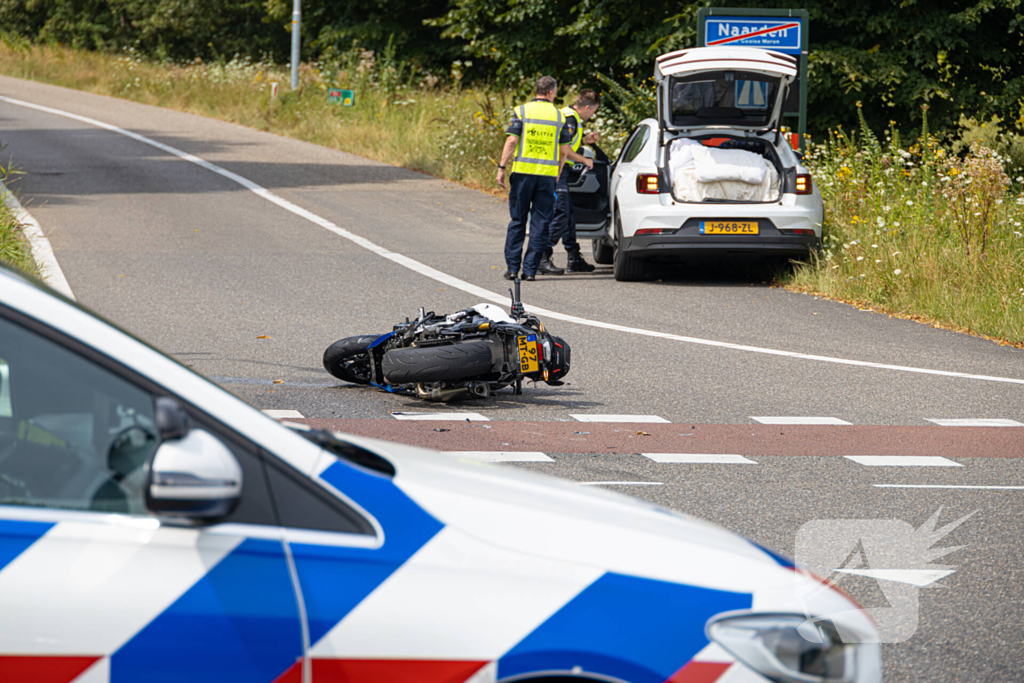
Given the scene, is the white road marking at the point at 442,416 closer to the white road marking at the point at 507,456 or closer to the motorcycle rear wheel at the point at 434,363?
the motorcycle rear wheel at the point at 434,363

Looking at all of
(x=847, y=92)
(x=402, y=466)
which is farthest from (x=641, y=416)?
(x=847, y=92)

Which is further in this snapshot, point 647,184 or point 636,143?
point 636,143

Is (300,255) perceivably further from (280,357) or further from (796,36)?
(796,36)

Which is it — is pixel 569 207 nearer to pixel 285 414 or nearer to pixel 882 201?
pixel 882 201

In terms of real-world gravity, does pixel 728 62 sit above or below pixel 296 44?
below

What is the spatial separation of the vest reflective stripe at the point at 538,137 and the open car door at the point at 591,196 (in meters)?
1.09

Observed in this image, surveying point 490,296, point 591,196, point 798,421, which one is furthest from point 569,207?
point 798,421

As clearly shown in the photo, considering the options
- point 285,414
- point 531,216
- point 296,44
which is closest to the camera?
point 285,414

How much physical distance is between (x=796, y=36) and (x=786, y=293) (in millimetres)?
5429

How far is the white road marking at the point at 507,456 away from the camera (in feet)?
20.1

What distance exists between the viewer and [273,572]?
218 cm

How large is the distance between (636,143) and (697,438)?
7380 mm

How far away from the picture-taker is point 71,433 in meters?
2.45

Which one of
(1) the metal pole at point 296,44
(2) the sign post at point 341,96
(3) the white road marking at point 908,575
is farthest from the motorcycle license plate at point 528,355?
(1) the metal pole at point 296,44
